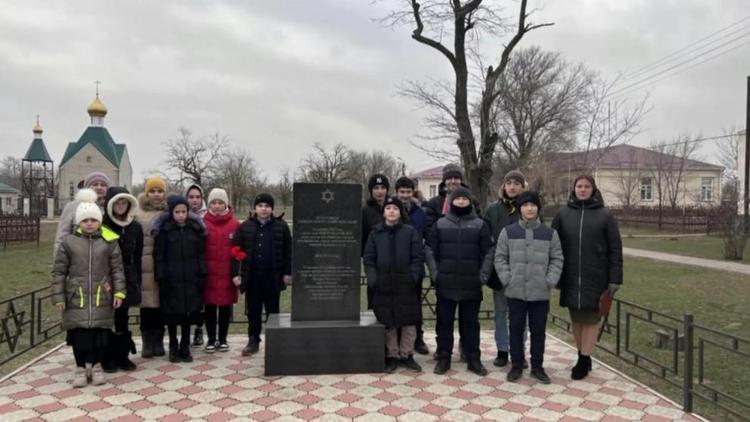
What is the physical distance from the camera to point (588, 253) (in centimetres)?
478

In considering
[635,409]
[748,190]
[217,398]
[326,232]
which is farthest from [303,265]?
[748,190]

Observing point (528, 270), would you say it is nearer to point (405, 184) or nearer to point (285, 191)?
point (405, 184)

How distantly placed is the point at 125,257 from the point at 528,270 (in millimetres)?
3595

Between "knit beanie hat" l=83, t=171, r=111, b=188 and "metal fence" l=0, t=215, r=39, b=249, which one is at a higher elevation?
"knit beanie hat" l=83, t=171, r=111, b=188

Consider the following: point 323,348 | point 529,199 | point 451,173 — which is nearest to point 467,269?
point 529,199

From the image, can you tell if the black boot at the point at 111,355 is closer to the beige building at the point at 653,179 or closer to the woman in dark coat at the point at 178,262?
the woman in dark coat at the point at 178,262

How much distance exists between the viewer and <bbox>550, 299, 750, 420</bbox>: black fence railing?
4.25 meters

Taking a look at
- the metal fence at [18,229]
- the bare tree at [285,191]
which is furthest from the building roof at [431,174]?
the metal fence at [18,229]

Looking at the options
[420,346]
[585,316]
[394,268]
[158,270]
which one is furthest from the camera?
[420,346]

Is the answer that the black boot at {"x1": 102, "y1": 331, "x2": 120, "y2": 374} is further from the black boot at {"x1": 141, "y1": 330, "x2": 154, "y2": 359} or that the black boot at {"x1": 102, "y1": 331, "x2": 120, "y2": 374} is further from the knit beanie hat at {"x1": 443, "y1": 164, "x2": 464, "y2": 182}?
the knit beanie hat at {"x1": 443, "y1": 164, "x2": 464, "y2": 182}

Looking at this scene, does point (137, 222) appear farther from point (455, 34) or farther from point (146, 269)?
point (455, 34)

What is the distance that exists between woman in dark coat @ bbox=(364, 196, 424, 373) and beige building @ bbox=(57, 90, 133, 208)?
53.3 m

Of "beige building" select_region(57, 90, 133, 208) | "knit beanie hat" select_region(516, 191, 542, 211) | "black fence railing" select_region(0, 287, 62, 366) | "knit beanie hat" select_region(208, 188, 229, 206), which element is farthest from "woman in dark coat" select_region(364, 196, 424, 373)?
"beige building" select_region(57, 90, 133, 208)

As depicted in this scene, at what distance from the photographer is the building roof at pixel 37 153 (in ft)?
171
